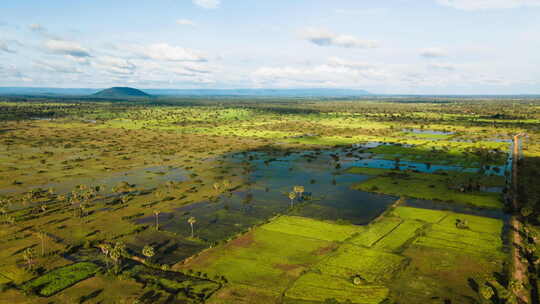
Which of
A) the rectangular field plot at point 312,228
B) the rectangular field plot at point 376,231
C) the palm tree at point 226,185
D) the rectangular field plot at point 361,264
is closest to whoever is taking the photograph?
the rectangular field plot at point 361,264

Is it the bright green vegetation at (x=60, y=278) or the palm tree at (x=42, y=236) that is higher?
the palm tree at (x=42, y=236)

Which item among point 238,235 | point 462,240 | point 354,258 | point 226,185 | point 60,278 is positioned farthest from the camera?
point 226,185

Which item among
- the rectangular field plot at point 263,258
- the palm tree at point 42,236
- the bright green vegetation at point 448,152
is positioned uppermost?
the bright green vegetation at point 448,152

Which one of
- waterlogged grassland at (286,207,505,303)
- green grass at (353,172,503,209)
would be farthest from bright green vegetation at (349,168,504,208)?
waterlogged grassland at (286,207,505,303)

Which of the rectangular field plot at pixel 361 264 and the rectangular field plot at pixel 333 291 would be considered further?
the rectangular field plot at pixel 361 264

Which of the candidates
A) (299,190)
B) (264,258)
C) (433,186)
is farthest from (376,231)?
(433,186)

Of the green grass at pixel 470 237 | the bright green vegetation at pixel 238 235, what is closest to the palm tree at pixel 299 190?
the bright green vegetation at pixel 238 235

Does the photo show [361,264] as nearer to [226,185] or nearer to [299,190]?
[299,190]

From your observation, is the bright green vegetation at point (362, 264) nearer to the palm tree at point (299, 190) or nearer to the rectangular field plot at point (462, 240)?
the rectangular field plot at point (462, 240)
